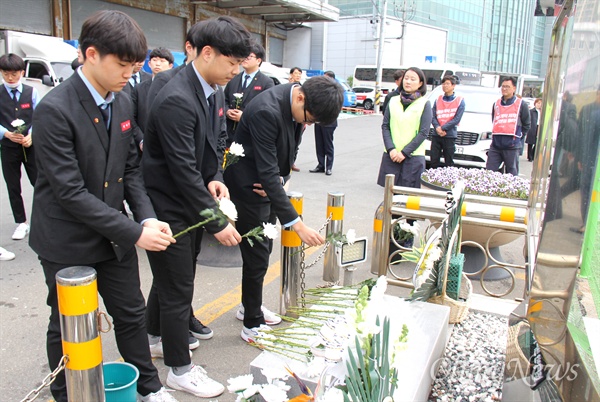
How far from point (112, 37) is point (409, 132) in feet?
12.5

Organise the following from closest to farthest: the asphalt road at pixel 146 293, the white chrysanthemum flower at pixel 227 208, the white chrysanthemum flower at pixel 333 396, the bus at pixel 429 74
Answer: the white chrysanthemum flower at pixel 333 396
the white chrysanthemum flower at pixel 227 208
the asphalt road at pixel 146 293
the bus at pixel 429 74

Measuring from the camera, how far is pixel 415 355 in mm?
2256

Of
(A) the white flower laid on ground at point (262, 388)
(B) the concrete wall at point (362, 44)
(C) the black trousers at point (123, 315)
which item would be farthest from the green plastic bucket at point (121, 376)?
(B) the concrete wall at point (362, 44)

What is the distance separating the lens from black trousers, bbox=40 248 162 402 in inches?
86.1

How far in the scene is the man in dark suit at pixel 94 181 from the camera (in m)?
2.01

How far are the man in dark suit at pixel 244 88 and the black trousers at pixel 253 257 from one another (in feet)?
8.52

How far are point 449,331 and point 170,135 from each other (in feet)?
6.54

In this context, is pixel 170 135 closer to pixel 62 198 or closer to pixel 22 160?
pixel 62 198

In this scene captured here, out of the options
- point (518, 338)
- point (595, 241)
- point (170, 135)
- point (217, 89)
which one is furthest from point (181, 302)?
point (595, 241)

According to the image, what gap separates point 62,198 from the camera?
2.02 m

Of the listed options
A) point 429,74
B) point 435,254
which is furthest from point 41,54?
point 429,74

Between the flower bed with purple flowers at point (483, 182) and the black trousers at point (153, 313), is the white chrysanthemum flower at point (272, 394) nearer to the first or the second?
the black trousers at point (153, 313)

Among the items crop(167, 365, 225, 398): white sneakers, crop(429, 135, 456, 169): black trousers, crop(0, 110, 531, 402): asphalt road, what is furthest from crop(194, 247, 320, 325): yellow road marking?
crop(429, 135, 456, 169): black trousers

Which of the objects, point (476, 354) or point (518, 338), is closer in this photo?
point (518, 338)
